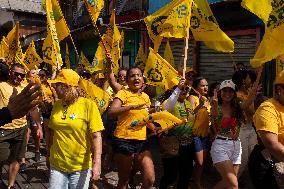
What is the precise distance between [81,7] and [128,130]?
55.1 ft

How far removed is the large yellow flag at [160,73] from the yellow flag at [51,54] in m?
1.64

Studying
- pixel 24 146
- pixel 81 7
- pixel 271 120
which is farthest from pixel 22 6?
pixel 271 120

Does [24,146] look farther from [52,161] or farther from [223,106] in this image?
[223,106]

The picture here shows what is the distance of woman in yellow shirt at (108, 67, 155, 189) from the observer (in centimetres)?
518

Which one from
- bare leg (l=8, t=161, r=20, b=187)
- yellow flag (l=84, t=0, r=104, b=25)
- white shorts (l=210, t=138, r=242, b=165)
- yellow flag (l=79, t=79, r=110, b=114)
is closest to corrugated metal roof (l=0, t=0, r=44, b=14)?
yellow flag (l=84, t=0, r=104, b=25)

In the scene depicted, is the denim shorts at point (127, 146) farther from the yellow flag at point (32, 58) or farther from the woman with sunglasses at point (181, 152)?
the yellow flag at point (32, 58)

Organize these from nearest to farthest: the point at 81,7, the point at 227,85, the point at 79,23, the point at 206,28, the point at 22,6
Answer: the point at 227,85 → the point at 206,28 → the point at 79,23 → the point at 81,7 → the point at 22,6

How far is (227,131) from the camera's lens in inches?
199

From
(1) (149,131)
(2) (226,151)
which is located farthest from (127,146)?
(2) (226,151)

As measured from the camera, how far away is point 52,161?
4.40 m

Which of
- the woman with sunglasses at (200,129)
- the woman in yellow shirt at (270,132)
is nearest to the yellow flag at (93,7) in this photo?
the woman with sunglasses at (200,129)

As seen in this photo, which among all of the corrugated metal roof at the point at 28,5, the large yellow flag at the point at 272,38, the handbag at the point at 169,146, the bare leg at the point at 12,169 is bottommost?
the bare leg at the point at 12,169

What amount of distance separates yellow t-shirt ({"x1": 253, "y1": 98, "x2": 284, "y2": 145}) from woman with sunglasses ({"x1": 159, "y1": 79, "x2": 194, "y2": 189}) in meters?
1.88

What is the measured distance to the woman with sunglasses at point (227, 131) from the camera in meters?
4.89
